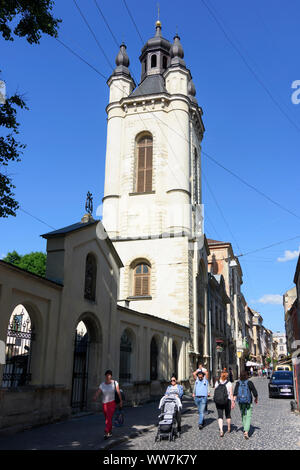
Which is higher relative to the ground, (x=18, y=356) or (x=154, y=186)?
(x=154, y=186)

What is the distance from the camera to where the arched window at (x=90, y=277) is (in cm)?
1471

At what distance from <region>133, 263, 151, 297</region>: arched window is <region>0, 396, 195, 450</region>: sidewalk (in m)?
14.2

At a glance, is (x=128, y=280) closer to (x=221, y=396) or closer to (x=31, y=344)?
(x=31, y=344)

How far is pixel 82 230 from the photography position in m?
14.3

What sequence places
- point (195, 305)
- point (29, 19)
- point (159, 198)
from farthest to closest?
point (159, 198) < point (195, 305) < point (29, 19)

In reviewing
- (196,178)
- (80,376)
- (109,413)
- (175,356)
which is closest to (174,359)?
(175,356)

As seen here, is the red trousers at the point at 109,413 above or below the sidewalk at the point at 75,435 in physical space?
above

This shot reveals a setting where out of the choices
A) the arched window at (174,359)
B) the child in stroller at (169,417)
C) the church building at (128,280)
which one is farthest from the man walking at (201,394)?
the arched window at (174,359)

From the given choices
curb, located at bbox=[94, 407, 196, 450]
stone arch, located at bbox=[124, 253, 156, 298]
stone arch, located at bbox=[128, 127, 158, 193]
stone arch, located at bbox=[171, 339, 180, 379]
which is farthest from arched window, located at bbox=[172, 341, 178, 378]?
curb, located at bbox=[94, 407, 196, 450]

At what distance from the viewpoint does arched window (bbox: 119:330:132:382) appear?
1734 centimetres

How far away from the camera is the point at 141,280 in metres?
27.6

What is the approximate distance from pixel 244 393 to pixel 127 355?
27.7ft

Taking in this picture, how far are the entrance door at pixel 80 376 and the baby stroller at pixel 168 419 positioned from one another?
171 inches

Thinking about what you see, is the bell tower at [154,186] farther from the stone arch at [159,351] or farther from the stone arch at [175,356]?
the stone arch at [159,351]
